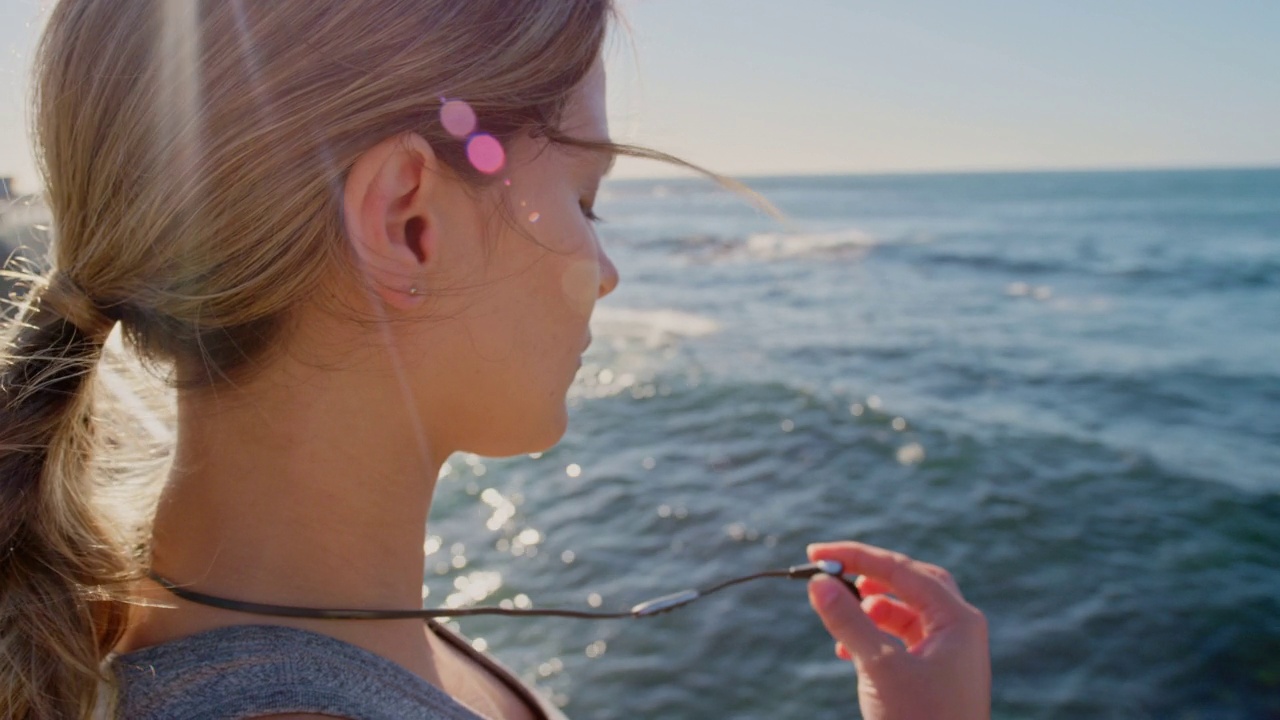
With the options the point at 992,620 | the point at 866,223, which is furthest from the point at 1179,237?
the point at 992,620

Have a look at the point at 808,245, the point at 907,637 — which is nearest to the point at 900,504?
the point at 907,637

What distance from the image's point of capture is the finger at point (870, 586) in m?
1.73

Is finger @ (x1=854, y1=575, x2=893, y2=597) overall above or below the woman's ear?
below

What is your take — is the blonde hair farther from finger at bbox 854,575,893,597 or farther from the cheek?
finger at bbox 854,575,893,597

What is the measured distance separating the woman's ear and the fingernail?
0.84 m

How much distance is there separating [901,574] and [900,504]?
509 cm

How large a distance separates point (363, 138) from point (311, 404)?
1.27 ft

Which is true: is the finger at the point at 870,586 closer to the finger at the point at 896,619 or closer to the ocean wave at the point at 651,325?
the finger at the point at 896,619

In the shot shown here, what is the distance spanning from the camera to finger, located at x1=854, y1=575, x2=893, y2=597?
1.73m

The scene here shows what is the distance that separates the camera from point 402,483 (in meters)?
1.47

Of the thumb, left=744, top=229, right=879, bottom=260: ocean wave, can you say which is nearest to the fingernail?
the thumb

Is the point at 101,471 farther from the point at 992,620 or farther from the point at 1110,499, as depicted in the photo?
the point at 1110,499

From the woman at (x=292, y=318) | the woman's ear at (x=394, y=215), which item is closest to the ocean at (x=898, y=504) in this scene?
the woman at (x=292, y=318)

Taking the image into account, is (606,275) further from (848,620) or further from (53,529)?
(53,529)
